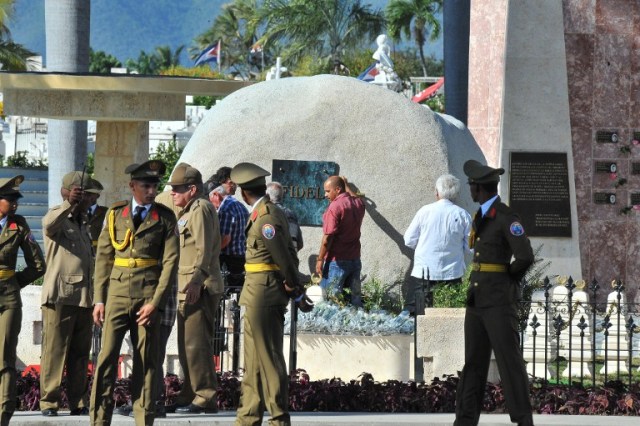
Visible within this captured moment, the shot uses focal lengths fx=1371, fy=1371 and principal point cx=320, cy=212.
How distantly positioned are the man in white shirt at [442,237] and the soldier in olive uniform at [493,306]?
3.77 metres

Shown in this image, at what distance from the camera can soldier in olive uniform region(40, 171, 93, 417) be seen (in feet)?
33.1

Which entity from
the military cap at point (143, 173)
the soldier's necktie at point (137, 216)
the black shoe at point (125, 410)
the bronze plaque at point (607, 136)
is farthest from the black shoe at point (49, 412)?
the bronze plaque at point (607, 136)

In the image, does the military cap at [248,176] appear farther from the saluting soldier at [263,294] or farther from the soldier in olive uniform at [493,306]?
the soldier in olive uniform at [493,306]

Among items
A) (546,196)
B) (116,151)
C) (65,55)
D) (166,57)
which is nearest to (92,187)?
(546,196)

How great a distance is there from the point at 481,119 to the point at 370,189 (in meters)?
4.09

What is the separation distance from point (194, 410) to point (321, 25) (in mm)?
56021

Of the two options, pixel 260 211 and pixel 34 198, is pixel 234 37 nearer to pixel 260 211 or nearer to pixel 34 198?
pixel 34 198

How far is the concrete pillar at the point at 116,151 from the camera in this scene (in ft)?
70.9

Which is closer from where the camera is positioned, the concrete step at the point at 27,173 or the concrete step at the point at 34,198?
the concrete step at the point at 34,198

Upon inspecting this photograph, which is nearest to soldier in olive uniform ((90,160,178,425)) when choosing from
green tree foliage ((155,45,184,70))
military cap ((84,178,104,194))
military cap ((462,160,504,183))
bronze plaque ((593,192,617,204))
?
military cap ((84,178,104,194))

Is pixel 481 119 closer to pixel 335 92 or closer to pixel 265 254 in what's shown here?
pixel 335 92

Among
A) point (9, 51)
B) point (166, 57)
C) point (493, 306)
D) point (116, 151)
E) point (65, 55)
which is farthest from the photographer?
point (166, 57)

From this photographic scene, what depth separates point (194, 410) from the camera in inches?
402

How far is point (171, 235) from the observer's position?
30.4 ft
